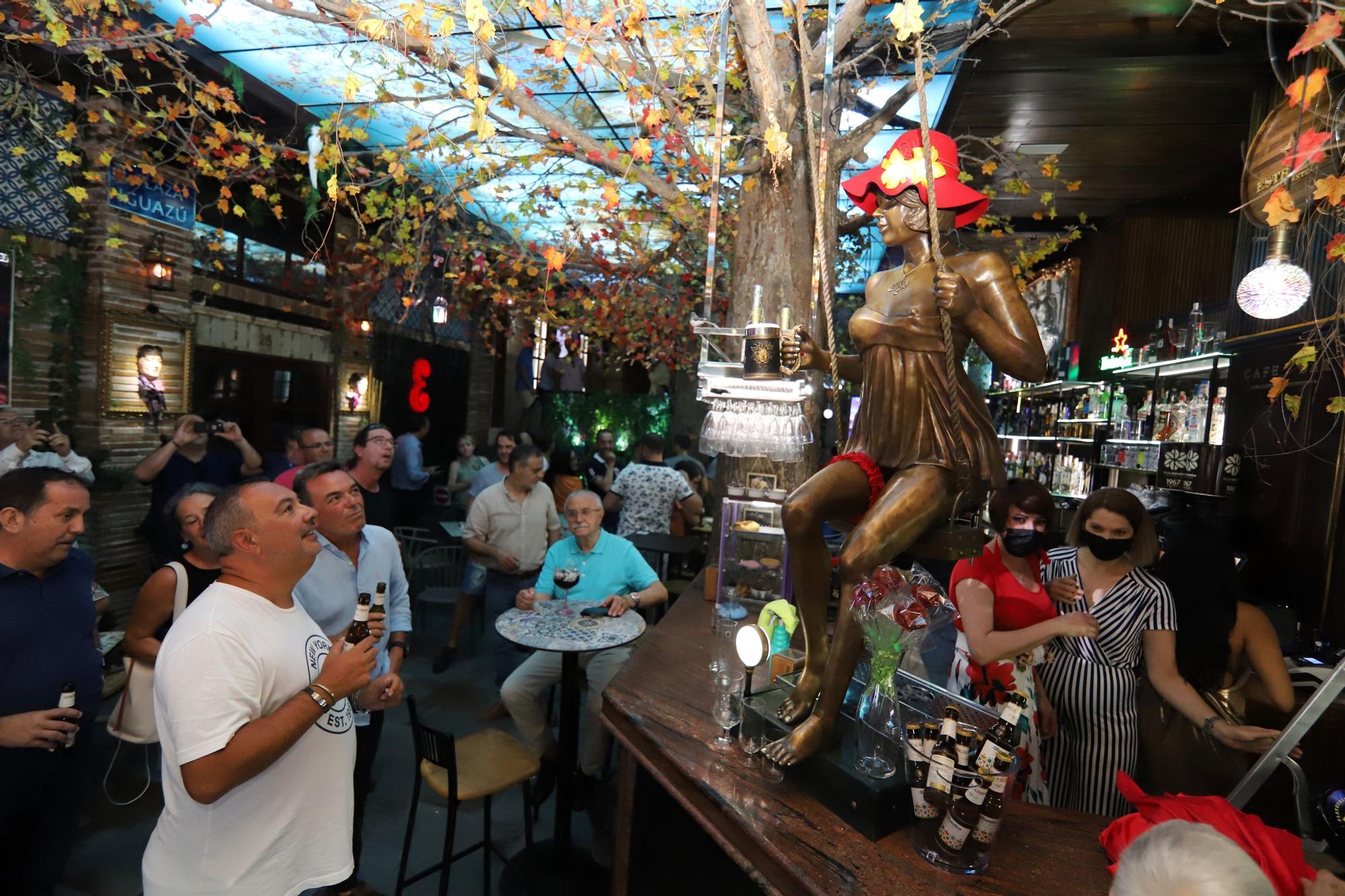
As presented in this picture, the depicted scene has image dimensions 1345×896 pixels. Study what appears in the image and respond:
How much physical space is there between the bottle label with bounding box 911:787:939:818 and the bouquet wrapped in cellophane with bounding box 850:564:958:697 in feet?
0.74

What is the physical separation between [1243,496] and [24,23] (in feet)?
28.2

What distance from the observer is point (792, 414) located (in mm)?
3100

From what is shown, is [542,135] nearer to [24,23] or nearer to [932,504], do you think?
[24,23]

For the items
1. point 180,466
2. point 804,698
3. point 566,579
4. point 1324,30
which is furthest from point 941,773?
point 180,466

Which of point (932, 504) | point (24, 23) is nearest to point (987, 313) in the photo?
point (932, 504)

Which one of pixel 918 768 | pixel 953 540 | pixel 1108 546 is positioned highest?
pixel 953 540

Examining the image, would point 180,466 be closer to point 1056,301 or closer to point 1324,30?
point 1324,30

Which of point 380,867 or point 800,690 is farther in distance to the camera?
point 380,867

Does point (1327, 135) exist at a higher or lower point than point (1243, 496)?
higher

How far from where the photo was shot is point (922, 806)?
59.3 inches

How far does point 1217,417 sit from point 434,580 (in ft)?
23.5

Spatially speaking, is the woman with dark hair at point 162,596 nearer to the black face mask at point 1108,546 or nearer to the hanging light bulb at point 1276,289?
the black face mask at point 1108,546

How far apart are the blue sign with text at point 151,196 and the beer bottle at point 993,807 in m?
6.82

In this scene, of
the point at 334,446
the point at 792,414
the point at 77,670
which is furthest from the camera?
the point at 334,446
